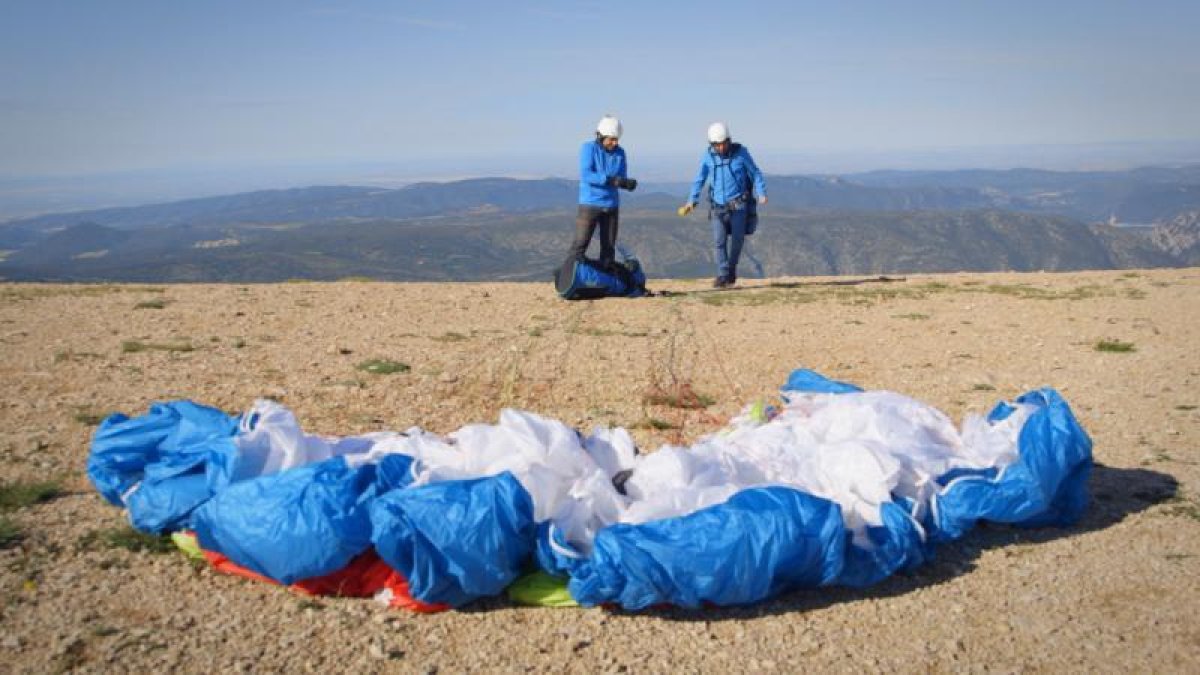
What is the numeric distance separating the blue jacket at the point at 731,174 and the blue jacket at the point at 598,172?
1.68 m

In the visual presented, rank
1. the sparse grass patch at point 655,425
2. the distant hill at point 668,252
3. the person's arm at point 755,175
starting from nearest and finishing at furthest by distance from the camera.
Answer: the sparse grass patch at point 655,425 < the person's arm at point 755,175 < the distant hill at point 668,252

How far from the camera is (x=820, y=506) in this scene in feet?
14.2

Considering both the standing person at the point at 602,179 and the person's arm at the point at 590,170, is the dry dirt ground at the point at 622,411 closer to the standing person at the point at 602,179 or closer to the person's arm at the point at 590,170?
the standing person at the point at 602,179

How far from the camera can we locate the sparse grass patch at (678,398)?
7.57m

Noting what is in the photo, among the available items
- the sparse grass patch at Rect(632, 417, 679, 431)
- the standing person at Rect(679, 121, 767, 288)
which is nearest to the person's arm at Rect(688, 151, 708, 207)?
the standing person at Rect(679, 121, 767, 288)

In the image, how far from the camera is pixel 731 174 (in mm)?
13672

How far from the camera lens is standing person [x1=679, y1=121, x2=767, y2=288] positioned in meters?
13.6

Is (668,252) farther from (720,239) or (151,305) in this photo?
(151,305)

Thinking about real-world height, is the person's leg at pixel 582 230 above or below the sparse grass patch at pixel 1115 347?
above

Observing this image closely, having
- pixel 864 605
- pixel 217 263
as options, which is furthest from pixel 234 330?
pixel 217 263

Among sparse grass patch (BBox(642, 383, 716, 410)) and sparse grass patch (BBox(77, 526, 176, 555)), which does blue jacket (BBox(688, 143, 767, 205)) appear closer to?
sparse grass patch (BBox(642, 383, 716, 410))

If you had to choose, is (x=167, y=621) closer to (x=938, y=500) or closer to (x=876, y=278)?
(x=938, y=500)

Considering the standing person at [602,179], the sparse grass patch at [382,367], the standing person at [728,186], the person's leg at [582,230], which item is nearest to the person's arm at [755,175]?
the standing person at [728,186]

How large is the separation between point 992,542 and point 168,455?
4689mm
